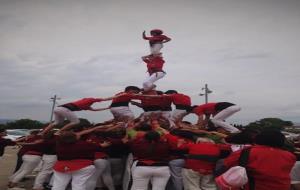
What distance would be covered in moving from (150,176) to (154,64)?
11.2 ft

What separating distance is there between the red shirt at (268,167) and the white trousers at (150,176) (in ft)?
9.53

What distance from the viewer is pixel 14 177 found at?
10586 millimetres

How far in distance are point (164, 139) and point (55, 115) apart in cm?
300

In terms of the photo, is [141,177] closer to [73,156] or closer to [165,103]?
[73,156]

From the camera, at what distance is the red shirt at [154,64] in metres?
10.2

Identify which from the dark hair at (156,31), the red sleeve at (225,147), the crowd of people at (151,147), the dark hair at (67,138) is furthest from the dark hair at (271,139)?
the dark hair at (156,31)

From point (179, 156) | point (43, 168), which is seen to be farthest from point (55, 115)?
point (179, 156)

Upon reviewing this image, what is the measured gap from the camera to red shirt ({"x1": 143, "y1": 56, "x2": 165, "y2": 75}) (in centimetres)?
1025

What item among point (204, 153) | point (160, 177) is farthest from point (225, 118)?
point (160, 177)

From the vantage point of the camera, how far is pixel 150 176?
7.84 m

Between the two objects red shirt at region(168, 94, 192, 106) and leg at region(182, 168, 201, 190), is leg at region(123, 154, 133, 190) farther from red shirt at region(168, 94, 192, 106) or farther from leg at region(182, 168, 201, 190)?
red shirt at region(168, 94, 192, 106)

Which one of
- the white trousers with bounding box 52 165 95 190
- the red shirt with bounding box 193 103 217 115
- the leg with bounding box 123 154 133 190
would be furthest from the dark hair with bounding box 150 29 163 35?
the white trousers with bounding box 52 165 95 190

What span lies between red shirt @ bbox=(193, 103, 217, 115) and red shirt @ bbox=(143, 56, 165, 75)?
1.47 metres

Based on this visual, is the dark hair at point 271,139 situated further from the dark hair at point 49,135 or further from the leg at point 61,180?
the dark hair at point 49,135
